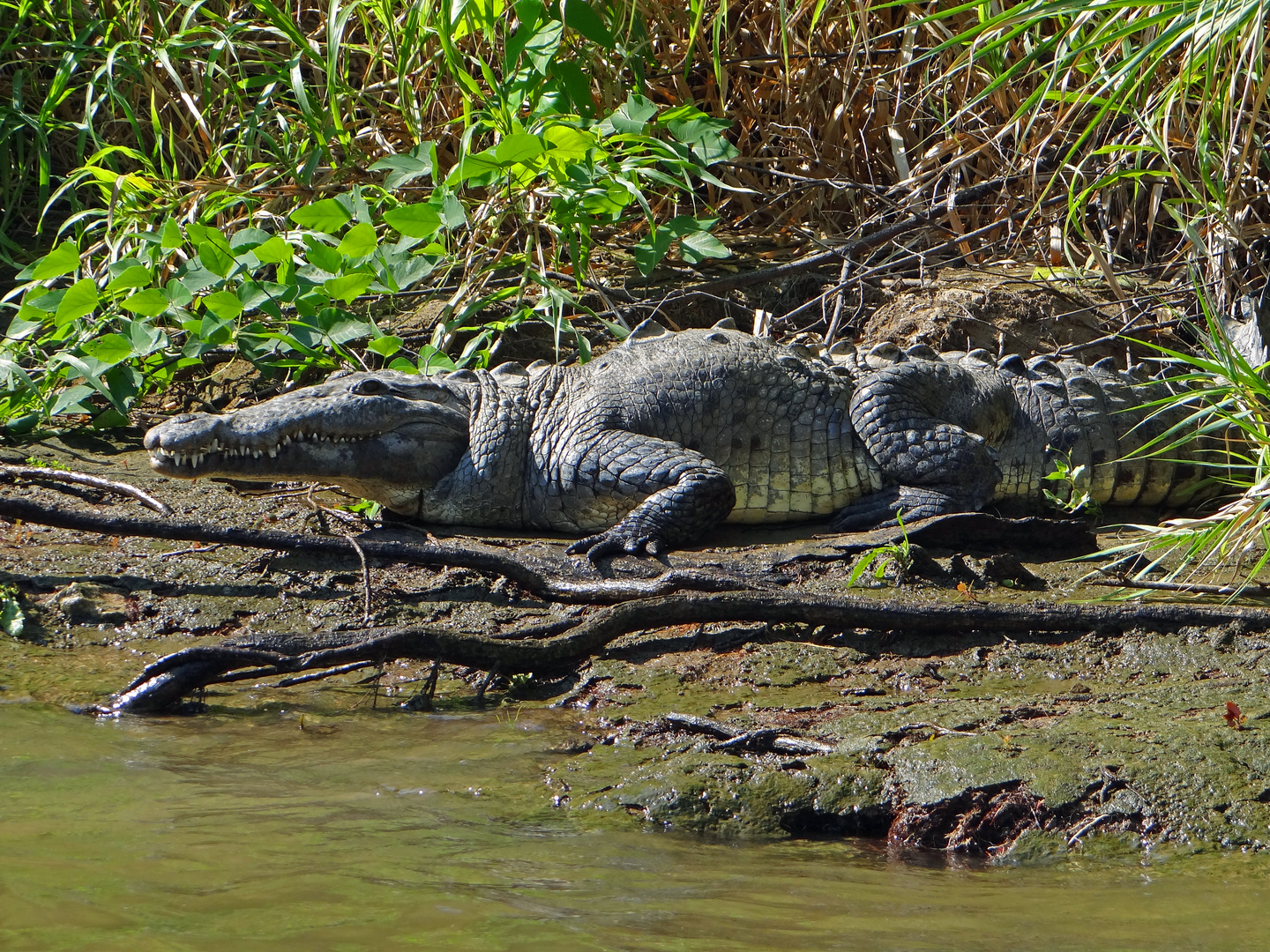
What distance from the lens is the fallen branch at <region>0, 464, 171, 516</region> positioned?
4348 millimetres

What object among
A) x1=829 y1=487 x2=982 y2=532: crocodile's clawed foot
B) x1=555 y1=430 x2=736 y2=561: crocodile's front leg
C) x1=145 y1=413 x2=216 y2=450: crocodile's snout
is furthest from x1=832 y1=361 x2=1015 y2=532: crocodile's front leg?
x1=145 y1=413 x2=216 y2=450: crocodile's snout

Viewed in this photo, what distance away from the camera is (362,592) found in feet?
13.0

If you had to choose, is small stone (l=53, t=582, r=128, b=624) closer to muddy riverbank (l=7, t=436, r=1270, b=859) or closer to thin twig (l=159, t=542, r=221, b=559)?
muddy riverbank (l=7, t=436, r=1270, b=859)

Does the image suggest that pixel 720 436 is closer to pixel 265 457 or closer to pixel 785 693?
pixel 265 457

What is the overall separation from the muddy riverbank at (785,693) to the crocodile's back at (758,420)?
0.27m

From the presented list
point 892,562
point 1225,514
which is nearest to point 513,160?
point 892,562

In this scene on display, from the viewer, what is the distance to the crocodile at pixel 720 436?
482cm

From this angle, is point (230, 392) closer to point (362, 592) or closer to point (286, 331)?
point (286, 331)

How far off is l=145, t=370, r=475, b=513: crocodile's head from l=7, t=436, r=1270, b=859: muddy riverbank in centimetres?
24

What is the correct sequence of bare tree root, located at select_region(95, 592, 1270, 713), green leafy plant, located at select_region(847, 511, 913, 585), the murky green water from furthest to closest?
green leafy plant, located at select_region(847, 511, 913, 585) → bare tree root, located at select_region(95, 592, 1270, 713) → the murky green water

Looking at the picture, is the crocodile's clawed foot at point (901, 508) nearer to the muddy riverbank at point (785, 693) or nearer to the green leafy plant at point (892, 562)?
the muddy riverbank at point (785, 693)

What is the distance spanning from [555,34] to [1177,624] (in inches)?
127

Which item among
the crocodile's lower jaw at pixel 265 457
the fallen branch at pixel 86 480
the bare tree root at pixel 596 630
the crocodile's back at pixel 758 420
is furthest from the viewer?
the crocodile's back at pixel 758 420

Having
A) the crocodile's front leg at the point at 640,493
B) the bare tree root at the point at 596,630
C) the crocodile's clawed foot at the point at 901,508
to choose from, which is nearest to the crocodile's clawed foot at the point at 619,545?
the crocodile's front leg at the point at 640,493
